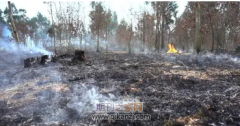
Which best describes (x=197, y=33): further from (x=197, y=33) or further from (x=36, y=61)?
(x=36, y=61)

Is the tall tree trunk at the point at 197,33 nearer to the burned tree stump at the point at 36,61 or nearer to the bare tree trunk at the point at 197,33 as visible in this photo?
the bare tree trunk at the point at 197,33

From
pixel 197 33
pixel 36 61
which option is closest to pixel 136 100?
pixel 36 61

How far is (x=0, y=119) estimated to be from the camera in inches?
170

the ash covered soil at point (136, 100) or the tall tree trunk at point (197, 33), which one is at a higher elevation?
the tall tree trunk at point (197, 33)

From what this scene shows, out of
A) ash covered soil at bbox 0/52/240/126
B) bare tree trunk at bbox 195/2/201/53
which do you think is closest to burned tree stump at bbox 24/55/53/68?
ash covered soil at bbox 0/52/240/126

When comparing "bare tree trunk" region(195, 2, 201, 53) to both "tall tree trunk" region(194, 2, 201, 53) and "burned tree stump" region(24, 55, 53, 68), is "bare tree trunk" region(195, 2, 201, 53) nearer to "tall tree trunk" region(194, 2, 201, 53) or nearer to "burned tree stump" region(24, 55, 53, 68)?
"tall tree trunk" region(194, 2, 201, 53)

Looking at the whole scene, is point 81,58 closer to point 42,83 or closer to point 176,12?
point 42,83

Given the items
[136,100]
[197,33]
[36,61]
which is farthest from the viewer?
[197,33]

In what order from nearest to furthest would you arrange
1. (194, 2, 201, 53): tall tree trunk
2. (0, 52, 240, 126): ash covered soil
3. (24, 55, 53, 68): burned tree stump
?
(0, 52, 240, 126): ash covered soil → (24, 55, 53, 68): burned tree stump → (194, 2, 201, 53): tall tree trunk

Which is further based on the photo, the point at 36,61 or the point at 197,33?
the point at 197,33

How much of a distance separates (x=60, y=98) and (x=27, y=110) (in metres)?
1.05

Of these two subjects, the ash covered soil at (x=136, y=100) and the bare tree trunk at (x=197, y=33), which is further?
the bare tree trunk at (x=197, y=33)

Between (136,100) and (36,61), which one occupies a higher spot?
(36,61)

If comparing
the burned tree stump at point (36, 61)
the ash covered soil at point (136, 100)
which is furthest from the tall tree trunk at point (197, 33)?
the burned tree stump at point (36, 61)
